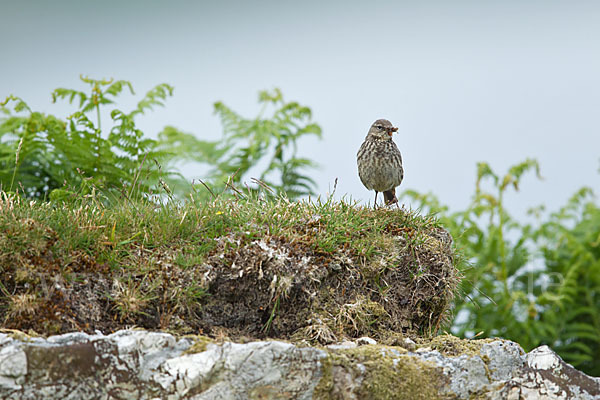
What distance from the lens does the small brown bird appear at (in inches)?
262

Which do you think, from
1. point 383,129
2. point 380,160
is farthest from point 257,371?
point 383,129

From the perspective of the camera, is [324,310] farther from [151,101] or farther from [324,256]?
[151,101]

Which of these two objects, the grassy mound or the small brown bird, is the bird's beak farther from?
the grassy mound

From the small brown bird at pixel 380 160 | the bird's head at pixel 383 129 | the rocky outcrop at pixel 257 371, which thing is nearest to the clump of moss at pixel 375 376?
the rocky outcrop at pixel 257 371

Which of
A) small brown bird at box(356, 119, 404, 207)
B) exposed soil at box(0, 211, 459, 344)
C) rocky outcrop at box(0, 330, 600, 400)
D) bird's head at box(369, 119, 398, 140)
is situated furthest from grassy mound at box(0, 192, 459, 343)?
bird's head at box(369, 119, 398, 140)

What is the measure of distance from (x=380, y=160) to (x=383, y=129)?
38 cm

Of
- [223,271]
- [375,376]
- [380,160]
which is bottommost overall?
[375,376]

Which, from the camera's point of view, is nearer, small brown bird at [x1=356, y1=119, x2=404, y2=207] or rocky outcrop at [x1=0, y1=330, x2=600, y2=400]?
rocky outcrop at [x1=0, y1=330, x2=600, y2=400]

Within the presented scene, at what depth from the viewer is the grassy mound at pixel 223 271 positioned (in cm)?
441

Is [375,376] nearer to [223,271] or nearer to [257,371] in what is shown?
[257,371]

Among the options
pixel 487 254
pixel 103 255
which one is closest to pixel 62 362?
pixel 103 255

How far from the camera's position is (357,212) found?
5.60m

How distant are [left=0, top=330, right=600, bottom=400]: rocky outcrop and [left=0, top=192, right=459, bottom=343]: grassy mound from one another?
0.47m

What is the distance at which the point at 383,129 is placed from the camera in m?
6.77
